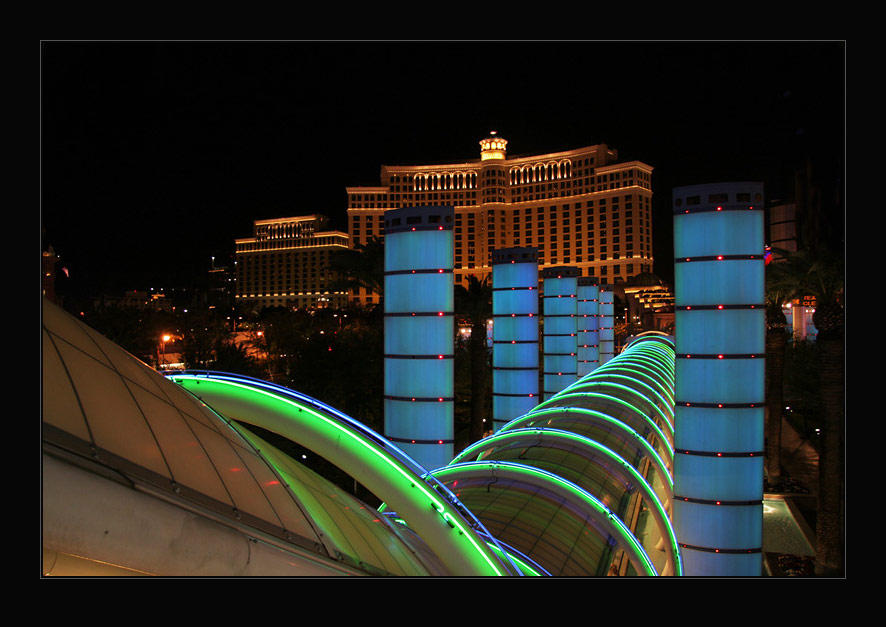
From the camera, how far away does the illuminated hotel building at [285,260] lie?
6634 inches

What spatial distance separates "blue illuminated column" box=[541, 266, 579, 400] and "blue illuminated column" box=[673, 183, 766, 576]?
1557 cm

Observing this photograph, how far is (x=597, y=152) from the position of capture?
5182 inches

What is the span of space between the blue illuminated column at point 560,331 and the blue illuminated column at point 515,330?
5.43 meters

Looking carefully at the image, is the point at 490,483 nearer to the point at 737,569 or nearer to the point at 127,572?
the point at 127,572

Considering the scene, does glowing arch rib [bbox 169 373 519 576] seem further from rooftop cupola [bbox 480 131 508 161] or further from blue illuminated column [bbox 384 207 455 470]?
rooftop cupola [bbox 480 131 508 161]

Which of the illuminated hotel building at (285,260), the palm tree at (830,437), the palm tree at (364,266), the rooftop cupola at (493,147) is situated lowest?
the palm tree at (830,437)

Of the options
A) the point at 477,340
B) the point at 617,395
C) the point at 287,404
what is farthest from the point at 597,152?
the point at 287,404

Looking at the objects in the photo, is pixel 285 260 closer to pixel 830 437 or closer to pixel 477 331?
pixel 477 331

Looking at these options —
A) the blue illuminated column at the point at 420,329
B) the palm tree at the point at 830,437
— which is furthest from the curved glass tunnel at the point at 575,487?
the palm tree at the point at 830,437

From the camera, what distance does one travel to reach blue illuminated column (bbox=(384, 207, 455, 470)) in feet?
41.3

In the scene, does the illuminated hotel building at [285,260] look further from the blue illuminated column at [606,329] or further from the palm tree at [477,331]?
the palm tree at [477,331]

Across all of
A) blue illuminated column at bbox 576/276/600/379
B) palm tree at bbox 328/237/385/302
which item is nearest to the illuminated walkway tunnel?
palm tree at bbox 328/237/385/302

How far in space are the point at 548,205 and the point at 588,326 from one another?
105288mm

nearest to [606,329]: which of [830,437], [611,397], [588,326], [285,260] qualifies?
[588,326]
